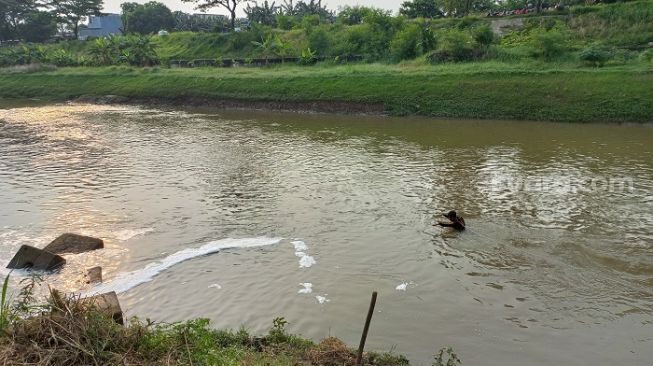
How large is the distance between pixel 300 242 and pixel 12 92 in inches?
1852

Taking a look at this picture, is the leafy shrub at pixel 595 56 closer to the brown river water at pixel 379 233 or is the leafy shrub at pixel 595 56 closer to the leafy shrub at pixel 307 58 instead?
the brown river water at pixel 379 233

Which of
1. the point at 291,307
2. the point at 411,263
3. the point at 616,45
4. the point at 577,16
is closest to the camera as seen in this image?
the point at 291,307

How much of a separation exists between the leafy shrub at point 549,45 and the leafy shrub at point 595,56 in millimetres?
2317

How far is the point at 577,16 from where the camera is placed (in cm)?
4478

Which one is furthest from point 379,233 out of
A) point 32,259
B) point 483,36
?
point 483,36

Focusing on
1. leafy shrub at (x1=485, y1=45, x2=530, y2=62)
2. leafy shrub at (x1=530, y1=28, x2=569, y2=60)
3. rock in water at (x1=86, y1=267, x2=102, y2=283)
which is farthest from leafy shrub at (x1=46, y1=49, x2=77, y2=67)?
rock in water at (x1=86, y1=267, x2=102, y2=283)

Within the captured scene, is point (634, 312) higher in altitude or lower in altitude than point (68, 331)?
lower

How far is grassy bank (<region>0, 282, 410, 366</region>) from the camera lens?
5934 mm

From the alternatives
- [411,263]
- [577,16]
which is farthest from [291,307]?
[577,16]

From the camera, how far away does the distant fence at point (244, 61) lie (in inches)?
1891

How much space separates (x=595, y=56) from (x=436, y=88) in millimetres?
10172

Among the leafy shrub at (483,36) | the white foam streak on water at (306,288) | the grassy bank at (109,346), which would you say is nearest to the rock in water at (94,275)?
the grassy bank at (109,346)

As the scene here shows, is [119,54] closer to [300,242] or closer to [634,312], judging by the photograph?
[300,242]

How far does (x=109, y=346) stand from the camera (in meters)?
6.26
